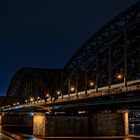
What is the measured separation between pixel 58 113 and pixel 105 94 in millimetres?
41610

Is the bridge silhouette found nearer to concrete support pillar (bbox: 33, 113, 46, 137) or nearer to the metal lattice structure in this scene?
concrete support pillar (bbox: 33, 113, 46, 137)

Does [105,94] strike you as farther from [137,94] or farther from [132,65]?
[132,65]

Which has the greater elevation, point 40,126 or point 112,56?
point 112,56

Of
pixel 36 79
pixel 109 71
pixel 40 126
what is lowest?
pixel 40 126

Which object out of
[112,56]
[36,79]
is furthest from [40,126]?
[36,79]

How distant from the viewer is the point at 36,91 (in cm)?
18762

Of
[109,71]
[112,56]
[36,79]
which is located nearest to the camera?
[109,71]

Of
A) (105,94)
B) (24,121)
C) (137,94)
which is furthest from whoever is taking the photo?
(24,121)

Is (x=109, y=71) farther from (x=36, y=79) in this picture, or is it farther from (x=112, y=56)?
(x=36, y=79)

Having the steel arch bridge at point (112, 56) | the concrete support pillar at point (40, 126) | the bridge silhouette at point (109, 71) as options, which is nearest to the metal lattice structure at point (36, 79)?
the bridge silhouette at point (109, 71)

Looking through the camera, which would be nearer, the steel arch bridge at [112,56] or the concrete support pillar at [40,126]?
the steel arch bridge at [112,56]

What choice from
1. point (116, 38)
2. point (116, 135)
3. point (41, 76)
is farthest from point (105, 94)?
point (41, 76)

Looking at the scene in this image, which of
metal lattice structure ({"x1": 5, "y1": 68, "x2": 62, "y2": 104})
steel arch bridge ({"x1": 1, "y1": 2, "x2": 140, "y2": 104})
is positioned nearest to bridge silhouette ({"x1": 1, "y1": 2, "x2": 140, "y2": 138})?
steel arch bridge ({"x1": 1, "y1": 2, "x2": 140, "y2": 104})

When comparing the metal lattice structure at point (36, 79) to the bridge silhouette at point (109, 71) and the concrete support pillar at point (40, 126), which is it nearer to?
the bridge silhouette at point (109, 71)
